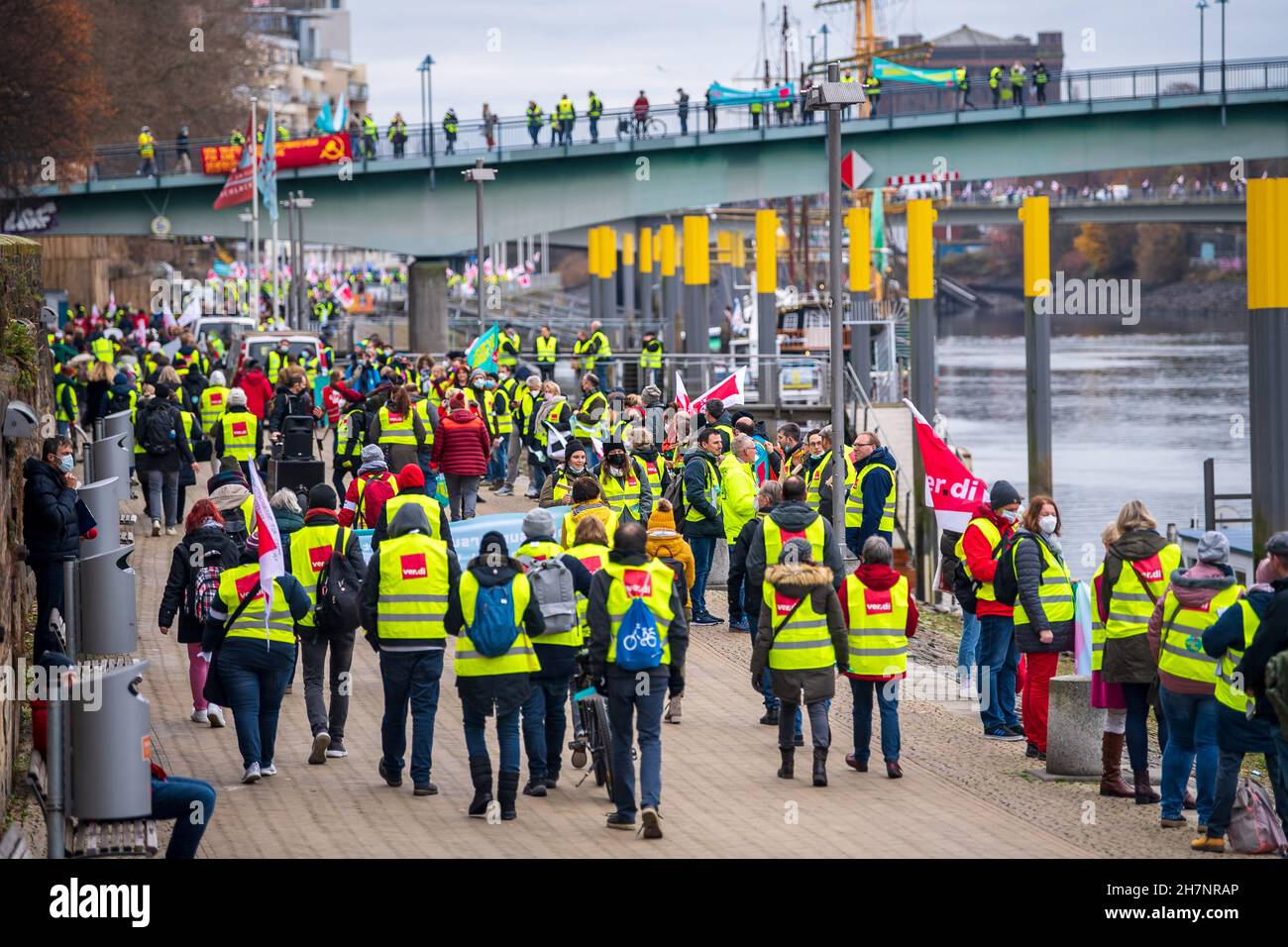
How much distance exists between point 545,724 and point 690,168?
149 ft

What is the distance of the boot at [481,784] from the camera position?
11.6 meters

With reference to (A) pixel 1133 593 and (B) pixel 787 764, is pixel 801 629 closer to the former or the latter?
(B) pixel 787 764

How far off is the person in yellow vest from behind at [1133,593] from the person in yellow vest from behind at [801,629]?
162 centimetres

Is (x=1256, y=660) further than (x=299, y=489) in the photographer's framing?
No

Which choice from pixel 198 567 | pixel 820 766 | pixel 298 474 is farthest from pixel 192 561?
pixel 298 474

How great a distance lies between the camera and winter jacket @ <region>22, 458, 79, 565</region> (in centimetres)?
1435

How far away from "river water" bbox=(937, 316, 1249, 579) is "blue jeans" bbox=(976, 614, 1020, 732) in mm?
8136

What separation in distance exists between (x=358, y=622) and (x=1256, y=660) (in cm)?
564

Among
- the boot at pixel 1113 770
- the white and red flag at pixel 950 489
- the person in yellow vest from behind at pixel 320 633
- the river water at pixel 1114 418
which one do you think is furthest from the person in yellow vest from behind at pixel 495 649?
the river water at pixel 1114 418

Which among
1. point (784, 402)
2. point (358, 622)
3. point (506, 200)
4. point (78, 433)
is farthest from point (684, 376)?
point (358, 622)

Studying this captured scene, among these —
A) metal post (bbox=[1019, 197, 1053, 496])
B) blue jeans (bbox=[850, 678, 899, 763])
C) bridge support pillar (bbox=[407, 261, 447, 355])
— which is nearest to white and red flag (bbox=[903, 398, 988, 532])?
blue jeans (bbox=[850, 678, 899, 763])

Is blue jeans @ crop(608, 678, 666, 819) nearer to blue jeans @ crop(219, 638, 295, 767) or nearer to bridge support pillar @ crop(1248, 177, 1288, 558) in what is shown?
blue jeans @ crop(219, 638, 295, 767)

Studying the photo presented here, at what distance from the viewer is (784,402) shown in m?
43.1
